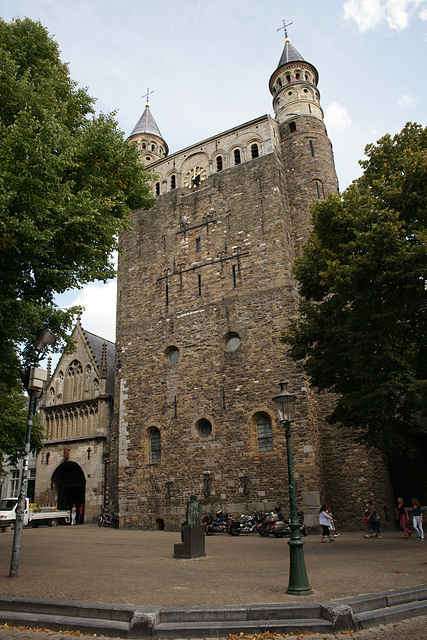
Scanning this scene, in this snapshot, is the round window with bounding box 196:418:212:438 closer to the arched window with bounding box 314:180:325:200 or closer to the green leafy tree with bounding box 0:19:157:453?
the green leafy tree with bounding box 0:19:157:453

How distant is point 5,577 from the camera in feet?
27.5

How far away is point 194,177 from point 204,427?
1347cm

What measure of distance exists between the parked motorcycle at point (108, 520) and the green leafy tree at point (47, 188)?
43.2 ft

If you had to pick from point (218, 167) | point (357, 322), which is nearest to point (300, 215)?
point (218, 167)

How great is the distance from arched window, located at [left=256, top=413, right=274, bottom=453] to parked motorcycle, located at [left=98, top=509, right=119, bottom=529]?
351 inches

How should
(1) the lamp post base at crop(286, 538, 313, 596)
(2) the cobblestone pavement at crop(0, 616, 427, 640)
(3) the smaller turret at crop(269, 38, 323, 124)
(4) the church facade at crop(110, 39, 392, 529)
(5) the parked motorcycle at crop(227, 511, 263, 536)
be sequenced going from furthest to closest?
(3) the smaller turret at crop(269, 38, 323, 124)
(4) the church facade at crop(110, 39, 392, 529)
(5) the parked motorcycle at crop(227, 511, 263, 536)
(1) the lamp post base at crop(286, 538, 313, 596)
(2) the cobblestone pavement at crop(0, 616, 427, 640)

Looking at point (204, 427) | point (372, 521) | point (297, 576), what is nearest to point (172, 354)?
point (204, 427)

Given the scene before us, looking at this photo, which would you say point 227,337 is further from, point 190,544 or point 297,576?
point 297,576

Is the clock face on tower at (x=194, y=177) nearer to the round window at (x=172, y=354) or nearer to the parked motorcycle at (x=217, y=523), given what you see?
the round window at (x=172, y=354)

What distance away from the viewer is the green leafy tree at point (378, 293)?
11.1 m

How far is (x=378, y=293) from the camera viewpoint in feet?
38.1

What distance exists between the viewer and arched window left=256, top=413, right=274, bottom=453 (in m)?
18.6

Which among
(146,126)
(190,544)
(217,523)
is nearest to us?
(190,544)

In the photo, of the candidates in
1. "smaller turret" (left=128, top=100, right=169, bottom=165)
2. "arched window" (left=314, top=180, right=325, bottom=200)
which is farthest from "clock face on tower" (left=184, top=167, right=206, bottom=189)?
"smaller turret" (left=128, top=100, right=169, bottom=165)
